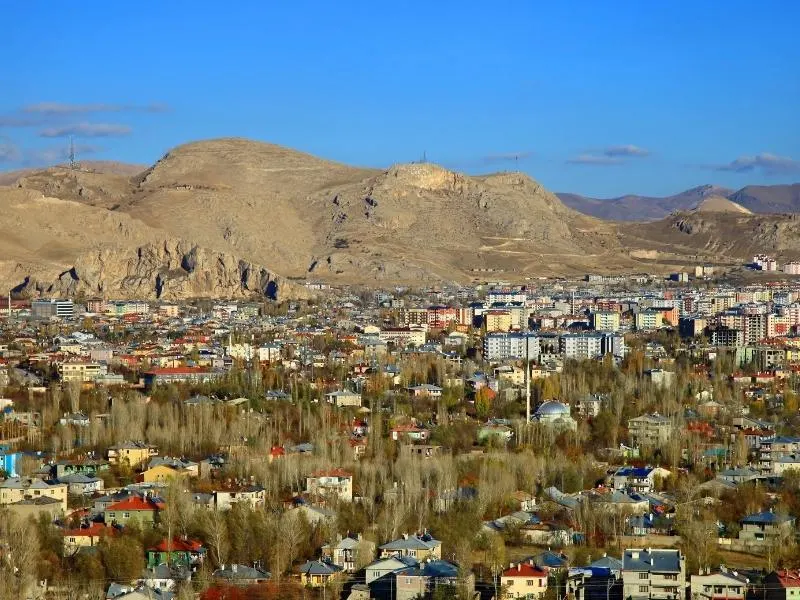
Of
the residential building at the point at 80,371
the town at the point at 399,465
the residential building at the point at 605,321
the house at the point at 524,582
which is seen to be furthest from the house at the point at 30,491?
the residential building at the point at 605,321

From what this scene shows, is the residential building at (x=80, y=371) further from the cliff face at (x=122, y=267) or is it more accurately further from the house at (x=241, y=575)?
the cliff face at (x=122, y=267)

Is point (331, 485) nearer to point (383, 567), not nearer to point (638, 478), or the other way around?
point (638, 478)

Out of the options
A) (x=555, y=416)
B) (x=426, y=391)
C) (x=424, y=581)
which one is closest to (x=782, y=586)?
(x=424, y=581)

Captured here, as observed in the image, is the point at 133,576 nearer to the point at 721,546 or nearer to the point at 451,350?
the point at 721,546

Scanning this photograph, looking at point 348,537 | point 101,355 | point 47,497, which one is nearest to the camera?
point 348,537

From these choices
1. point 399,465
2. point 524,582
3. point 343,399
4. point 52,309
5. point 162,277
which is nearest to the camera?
point 524,582

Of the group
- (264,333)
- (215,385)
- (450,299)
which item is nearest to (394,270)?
(450,299)

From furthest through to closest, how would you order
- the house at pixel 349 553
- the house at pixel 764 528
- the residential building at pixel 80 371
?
the residential building at pixel 80 371 → the house at pixel 764 528 → the house at pixel 349 553
